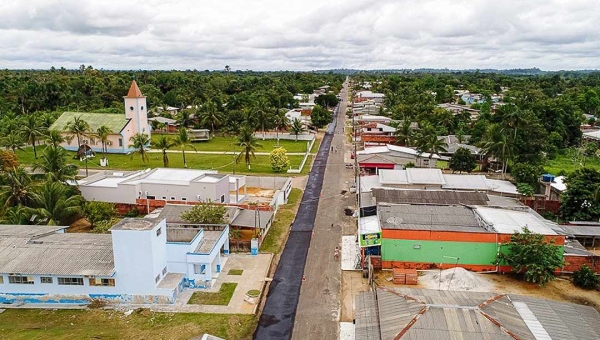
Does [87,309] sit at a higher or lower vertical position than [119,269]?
lower

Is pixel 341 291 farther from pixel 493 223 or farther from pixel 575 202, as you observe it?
pixel 575 202

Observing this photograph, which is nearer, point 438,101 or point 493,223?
point 493,223

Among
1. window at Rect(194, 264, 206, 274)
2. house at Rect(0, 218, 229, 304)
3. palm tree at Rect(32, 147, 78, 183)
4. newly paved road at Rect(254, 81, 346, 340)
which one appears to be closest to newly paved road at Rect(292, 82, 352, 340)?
newly paved road at Rect(254, 81, 346, 340)

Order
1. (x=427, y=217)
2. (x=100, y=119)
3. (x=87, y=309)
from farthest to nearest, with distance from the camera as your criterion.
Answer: (x=100, y=119), (x=427, y=217), (x=87, y=309)

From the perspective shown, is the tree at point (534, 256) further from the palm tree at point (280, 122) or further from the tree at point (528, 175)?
the palm tree at point (280, 122)

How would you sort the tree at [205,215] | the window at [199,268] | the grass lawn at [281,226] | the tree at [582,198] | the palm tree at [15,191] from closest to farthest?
the window at [199,268]
the tree at [205,215]
the grass lawn at [281,226]
the palm tree at [15,191]
the tree at [582,198]

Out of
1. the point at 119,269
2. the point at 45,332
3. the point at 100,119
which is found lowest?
the point at 45,332

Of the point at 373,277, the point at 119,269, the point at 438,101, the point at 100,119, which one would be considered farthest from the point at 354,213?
the point at 438,101

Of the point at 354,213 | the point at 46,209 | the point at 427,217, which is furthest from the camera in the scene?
the point at 354,213

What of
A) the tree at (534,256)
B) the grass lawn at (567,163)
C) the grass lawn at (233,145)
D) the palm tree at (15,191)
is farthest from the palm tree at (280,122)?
the tree at (534,256)
